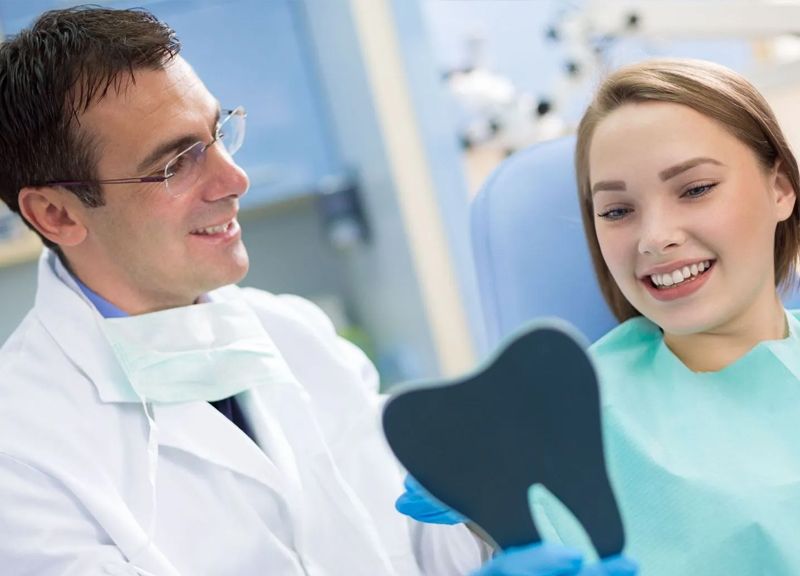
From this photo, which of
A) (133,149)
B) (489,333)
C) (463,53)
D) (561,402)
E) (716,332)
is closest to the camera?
(561,402)

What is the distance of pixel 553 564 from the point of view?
811 mm

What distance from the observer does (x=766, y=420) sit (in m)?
1.13

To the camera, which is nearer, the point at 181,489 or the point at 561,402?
the point at 561,402

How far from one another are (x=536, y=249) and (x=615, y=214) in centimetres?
31

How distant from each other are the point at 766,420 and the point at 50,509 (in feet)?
2.76

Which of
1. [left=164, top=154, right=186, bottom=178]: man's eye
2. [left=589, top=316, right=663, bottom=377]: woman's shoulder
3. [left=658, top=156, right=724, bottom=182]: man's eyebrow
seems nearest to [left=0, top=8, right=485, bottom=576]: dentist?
[left=164, top=154, right=186, bottom=178]: man's eye

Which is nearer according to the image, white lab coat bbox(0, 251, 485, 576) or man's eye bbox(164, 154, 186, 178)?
white lab coat bbox(0, 251, 485, 576)

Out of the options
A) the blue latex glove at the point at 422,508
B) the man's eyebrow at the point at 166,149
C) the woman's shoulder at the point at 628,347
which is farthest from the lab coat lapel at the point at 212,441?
the woman's shoulder at the point at 628,347

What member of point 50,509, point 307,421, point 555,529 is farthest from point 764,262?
point 50,509

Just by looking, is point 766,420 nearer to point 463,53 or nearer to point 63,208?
point 63,208

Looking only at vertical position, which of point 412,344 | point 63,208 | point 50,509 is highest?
point 63,208

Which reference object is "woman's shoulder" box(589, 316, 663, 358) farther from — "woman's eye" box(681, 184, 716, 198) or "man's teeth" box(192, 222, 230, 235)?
"man's teeth" box(192, 222, 230, 235)

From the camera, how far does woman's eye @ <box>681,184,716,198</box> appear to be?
1114 millimetres

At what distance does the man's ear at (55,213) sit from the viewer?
1.38 metres
